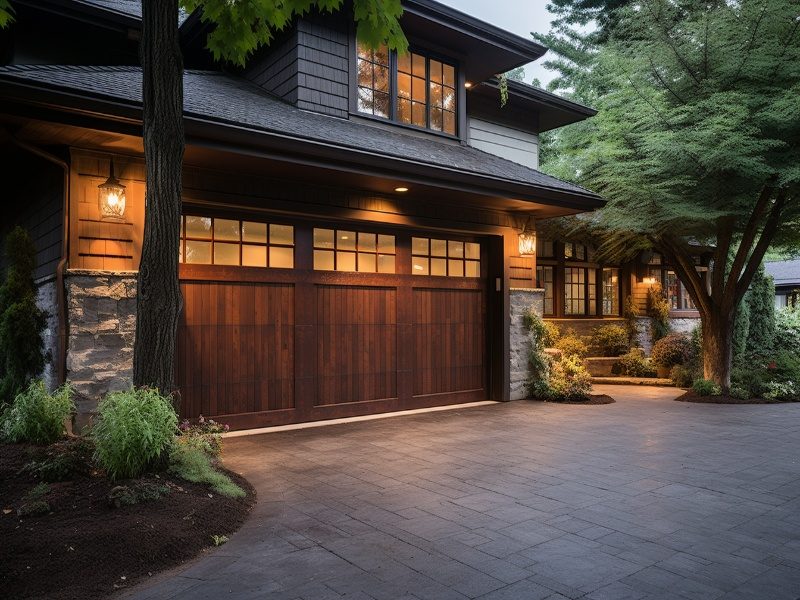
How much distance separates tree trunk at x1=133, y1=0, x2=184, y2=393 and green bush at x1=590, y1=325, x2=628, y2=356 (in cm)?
1183

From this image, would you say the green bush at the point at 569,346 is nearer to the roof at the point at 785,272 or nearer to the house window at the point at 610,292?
the house window at the point at 610,292

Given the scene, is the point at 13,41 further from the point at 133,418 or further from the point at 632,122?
the point at 632,122

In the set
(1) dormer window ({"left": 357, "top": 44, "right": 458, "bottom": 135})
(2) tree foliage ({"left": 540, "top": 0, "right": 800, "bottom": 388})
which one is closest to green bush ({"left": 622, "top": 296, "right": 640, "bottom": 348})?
(2) tree foliage ({"left": 540, "top": 0, "right": 800, "bottom": 388})

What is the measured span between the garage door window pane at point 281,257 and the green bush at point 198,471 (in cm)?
312

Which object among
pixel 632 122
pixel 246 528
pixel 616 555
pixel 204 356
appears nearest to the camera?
pixel 616 555

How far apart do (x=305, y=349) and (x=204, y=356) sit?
1280 mm

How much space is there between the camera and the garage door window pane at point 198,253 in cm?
682

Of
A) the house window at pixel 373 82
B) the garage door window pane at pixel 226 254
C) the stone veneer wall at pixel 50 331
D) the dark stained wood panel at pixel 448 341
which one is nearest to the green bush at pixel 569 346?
the dark stained wood panel at pixel 448 341

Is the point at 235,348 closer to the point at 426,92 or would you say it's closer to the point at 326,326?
the point at 326,326

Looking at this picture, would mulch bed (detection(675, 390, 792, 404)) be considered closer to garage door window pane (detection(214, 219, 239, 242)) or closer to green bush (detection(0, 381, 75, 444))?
garage door window pane (detection(214, 219, 239, 242))

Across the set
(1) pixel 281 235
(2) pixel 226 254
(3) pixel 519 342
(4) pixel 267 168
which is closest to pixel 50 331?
(2) pixel 226 254

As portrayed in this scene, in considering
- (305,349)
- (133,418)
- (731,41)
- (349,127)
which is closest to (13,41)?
(349,127)

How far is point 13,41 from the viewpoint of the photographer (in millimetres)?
7887

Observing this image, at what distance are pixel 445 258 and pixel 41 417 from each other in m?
5.85
